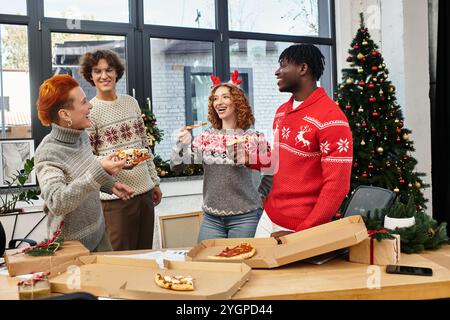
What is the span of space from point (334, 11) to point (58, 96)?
4534mm

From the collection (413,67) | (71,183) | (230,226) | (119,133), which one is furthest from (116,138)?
(413,67)

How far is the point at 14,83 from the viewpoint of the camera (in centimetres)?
435

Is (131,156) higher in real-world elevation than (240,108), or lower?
lower

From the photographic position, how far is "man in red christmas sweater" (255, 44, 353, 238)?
1869 mm

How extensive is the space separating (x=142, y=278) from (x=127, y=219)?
5.11ft

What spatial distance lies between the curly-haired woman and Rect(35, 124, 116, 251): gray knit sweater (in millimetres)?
514

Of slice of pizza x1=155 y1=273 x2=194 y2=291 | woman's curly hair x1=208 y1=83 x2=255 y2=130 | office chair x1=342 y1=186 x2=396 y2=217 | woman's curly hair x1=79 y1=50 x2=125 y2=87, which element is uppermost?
woman's curly hair x1=79 y1=50 x2=125 y2=87

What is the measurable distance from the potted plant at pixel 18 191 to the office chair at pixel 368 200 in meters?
2.30

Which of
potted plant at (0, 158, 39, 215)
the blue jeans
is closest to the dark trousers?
the blue jeans

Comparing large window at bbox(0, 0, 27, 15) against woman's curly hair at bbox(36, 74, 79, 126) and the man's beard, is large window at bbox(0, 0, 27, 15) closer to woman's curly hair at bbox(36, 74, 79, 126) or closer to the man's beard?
woman's curly hair at bbox(36, 74, 79, 126)

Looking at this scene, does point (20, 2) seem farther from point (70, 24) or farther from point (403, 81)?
point (403, 81)

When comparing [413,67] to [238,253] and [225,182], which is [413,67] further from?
[238,253]

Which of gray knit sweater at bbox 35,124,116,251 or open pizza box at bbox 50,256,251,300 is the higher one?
gray knit sweater at bbox 35,124,116,251

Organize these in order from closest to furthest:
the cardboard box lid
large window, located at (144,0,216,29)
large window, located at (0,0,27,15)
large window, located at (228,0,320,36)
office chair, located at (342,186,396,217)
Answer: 1. the cardboard box lid
2. office chair, located at (342,186,396,217)
3. large window, located at (0,0,27,15)
4. large window, located at (144,0,216,29)
5. large window, located at (228,0,320,36)
